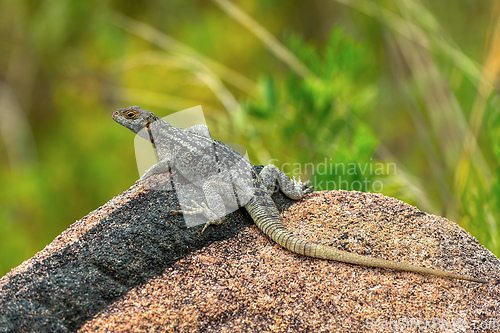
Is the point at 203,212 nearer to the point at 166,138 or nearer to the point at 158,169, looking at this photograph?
the point at 158,169

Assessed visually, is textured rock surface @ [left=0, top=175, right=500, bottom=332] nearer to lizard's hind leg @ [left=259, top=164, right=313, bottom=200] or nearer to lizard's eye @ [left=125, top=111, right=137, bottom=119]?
lizard's hind leg @ [left=259, top=164, right=313, bottom=200]

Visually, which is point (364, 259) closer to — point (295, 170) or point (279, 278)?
point (279, 278)

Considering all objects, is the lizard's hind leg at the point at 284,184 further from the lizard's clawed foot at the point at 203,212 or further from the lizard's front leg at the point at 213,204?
the lizard's clawed foot at the point at 203,212

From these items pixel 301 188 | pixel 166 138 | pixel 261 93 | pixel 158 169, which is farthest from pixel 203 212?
pixel 261 93

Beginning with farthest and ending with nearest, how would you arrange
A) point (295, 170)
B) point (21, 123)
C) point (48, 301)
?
point (21, 123)
point (295, 170)
point (48, 301)

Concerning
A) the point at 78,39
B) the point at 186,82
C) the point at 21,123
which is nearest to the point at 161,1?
the point at 78,39

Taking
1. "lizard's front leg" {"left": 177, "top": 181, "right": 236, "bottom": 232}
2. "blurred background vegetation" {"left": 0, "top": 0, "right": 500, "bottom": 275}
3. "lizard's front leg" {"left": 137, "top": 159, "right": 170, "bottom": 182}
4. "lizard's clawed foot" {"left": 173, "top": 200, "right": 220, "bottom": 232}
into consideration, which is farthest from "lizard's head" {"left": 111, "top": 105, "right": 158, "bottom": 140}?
"blurred background vegetation" {"left": 0, "top": 0, "right": 500, "bottom": 275}
